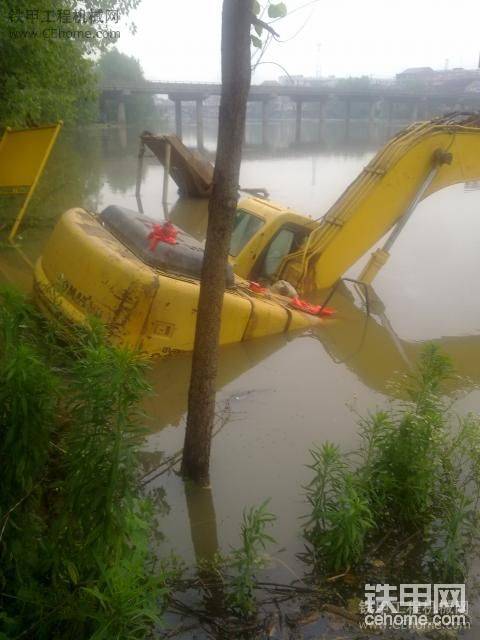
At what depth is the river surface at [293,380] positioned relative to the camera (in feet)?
12.1

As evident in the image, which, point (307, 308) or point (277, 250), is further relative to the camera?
point (277, 250)

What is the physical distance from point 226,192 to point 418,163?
16.4 ft

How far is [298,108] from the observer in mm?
55531

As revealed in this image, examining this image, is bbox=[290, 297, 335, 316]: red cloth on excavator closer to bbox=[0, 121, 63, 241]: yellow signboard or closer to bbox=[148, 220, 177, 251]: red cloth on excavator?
bbox=[148, 220, 177, 251]: red cloth on excavator

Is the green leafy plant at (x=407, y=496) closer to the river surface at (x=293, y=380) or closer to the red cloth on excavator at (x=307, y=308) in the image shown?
the river surface at (x=293, y=380)

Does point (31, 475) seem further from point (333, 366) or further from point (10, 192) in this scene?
point (10, 192)

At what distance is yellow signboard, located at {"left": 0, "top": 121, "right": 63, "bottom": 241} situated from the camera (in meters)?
9.15

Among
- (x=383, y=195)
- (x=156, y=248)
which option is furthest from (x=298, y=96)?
(x=156, y=248)

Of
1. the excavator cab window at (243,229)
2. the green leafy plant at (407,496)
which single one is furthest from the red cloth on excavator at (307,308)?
the green leafy plant at (407,496)

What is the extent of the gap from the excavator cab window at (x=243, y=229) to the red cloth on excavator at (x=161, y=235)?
1.91 metres

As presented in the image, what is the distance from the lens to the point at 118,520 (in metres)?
2.31

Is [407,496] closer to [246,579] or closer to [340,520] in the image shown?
[340,520]

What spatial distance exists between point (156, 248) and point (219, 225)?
6.71 feet

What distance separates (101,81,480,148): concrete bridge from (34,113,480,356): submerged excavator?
38238 mm
